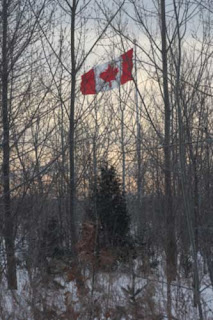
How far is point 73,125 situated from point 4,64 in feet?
11.3

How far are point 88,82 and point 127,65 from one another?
256cm

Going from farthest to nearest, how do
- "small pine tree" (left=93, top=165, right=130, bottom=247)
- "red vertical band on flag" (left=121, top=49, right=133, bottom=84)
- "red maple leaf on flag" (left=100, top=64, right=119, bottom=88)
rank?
"small pine tree" (left=93, top=165, right=130, bottom=247)
"red maple leaf on flag" (left=100, top=64, right=119, bottom=88)
"red vertical band on flag" (left=121, top=49, right=133, bottom=84)

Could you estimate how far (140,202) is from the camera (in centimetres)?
2089

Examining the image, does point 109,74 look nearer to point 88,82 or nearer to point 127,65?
point 88,82

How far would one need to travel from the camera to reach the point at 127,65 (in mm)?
6305

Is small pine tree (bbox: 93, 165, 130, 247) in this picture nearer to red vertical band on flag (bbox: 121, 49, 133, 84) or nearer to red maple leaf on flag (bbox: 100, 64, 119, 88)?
red maple leaf on flag (bbox: 100, 64, 119, 88)

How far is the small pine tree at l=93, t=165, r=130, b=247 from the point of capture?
42.8ft

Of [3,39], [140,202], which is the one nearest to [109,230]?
[140,202]

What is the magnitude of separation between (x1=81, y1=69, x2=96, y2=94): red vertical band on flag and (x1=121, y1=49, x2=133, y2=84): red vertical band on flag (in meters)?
0.67

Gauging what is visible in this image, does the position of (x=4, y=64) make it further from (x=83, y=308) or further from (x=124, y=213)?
(x=124, y=213)

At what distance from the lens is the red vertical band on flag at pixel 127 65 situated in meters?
5.38

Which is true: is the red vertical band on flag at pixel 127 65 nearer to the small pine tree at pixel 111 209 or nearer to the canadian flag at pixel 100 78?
the canadian flag at pixel 100 78

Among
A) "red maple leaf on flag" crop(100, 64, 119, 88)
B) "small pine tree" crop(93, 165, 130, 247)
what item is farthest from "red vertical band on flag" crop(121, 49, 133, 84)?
"small pine tree" crop(93, 165, 130, 247)

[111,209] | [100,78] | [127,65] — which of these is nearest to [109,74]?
[100,78]
